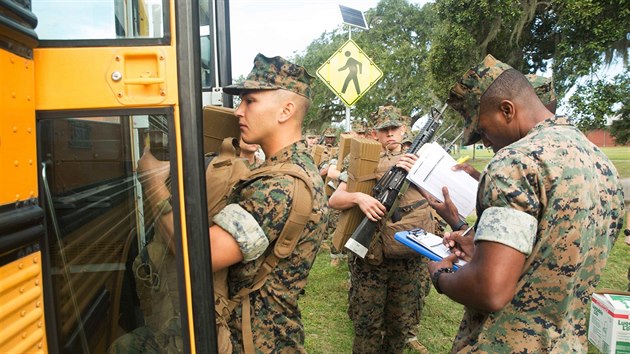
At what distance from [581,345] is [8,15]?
189cm

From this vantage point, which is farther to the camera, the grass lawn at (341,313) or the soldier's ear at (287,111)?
the grass lawn at (341,313)

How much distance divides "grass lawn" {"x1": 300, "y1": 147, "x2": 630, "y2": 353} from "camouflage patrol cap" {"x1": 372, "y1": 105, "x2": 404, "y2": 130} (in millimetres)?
1951

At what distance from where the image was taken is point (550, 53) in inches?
461

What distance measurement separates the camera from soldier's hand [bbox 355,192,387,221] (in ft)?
9.71

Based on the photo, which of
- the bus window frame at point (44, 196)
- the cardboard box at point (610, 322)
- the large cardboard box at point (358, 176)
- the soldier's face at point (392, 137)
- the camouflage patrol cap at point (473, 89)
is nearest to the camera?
the bus window frame at point (44, 196)

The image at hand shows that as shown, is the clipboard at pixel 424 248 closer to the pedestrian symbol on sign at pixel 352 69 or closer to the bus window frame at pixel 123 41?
the bus window frame at pixel 123 41

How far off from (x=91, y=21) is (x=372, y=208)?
7.14ft

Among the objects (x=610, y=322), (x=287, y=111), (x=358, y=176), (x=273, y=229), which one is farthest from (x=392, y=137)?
(x=273, y=229)

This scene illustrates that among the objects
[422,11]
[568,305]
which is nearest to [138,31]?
[568,305]

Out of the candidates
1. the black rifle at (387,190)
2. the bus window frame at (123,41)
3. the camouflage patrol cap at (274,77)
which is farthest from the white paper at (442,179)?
the bus window frame at (123,41)

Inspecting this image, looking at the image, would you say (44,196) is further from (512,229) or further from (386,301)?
(386,301)

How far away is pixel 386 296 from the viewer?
10.9 feet

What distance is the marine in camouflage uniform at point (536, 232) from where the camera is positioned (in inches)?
53.7

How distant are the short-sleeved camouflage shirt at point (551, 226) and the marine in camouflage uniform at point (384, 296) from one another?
168cm
